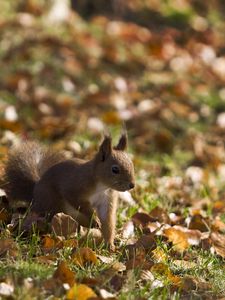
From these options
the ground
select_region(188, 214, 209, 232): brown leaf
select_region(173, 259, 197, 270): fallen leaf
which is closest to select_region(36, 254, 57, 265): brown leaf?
the ground

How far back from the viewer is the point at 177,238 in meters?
3.93

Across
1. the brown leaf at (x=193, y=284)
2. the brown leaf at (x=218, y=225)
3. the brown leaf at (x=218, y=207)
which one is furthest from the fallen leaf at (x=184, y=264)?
the brown leaf at (x=218, y=207)

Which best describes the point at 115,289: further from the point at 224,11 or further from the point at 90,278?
the point at 224,11

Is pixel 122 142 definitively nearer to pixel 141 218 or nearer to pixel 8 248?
pixel 141 218

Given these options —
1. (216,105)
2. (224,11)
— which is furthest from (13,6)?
(224,11)

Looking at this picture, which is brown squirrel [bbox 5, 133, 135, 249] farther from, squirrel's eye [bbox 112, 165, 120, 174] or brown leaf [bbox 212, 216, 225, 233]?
brown leaf [bbox 212, 216, 225, 233]

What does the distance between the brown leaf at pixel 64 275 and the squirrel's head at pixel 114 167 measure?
74cm

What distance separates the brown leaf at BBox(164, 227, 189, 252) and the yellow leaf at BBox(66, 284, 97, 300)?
106 cm

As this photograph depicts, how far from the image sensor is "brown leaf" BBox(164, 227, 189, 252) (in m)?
3.89

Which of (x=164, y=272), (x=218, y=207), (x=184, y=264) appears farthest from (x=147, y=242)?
(x=218, y=207)

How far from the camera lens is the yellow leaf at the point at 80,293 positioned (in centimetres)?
287

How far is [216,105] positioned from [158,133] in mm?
1375

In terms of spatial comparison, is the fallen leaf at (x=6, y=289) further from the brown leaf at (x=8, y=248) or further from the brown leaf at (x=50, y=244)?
the brown leaf at (x=50, y=244)

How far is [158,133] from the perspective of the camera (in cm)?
652
